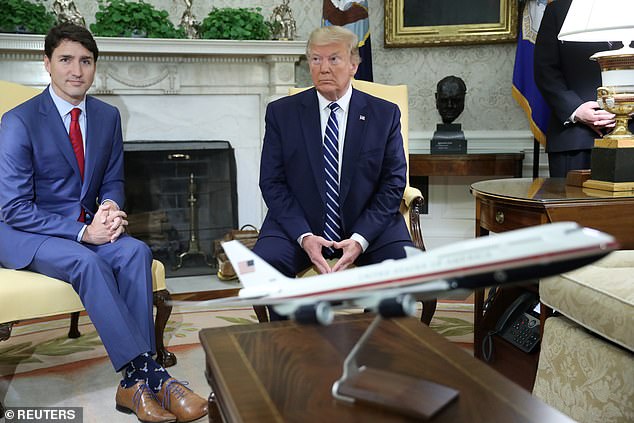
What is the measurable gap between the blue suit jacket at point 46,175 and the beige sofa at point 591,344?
1.80m

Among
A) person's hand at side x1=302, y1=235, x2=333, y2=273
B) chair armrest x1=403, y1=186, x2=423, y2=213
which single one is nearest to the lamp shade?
chair armrest x1=403, y1=186, x2=423, y2=213

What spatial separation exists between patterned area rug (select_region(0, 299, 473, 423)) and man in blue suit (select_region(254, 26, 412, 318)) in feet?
2.39

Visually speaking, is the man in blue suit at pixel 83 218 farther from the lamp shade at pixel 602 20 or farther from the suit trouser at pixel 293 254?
the lamp shade at pixel 602 20

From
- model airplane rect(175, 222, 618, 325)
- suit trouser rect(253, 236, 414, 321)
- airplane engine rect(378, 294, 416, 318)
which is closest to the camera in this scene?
model airplane rect(175, 222, 618, 325)

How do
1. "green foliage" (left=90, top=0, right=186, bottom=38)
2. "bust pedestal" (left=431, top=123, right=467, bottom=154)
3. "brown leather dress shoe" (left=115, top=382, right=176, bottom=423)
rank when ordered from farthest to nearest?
"bust pedestal" (left=431, top=123, right=467, bottom=154), "green foliage" (left=90, top=0, right=186, bottom=38), "brown leather dress shoe" (left=115, top=382, right=176, bottom=423)

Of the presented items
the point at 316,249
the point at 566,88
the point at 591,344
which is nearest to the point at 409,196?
the point at 316,249

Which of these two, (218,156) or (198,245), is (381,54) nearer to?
(218,156)

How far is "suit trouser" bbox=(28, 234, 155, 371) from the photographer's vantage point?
7.52 ft

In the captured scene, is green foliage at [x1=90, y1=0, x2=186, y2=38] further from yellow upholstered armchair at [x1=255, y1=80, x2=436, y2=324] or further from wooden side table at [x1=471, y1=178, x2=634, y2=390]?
wooden side table at [x1=471, y1=178, x2=634, y2=390]

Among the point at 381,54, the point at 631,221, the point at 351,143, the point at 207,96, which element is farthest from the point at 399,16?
the point at 631,221

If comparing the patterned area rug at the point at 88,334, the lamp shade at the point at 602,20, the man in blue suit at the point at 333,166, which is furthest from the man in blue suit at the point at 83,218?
the lamp shade at the point at 602,20

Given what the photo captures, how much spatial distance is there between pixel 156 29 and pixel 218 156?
0.97 meters

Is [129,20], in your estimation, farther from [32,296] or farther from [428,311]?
[428,311]

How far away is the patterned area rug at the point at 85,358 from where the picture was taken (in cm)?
254
